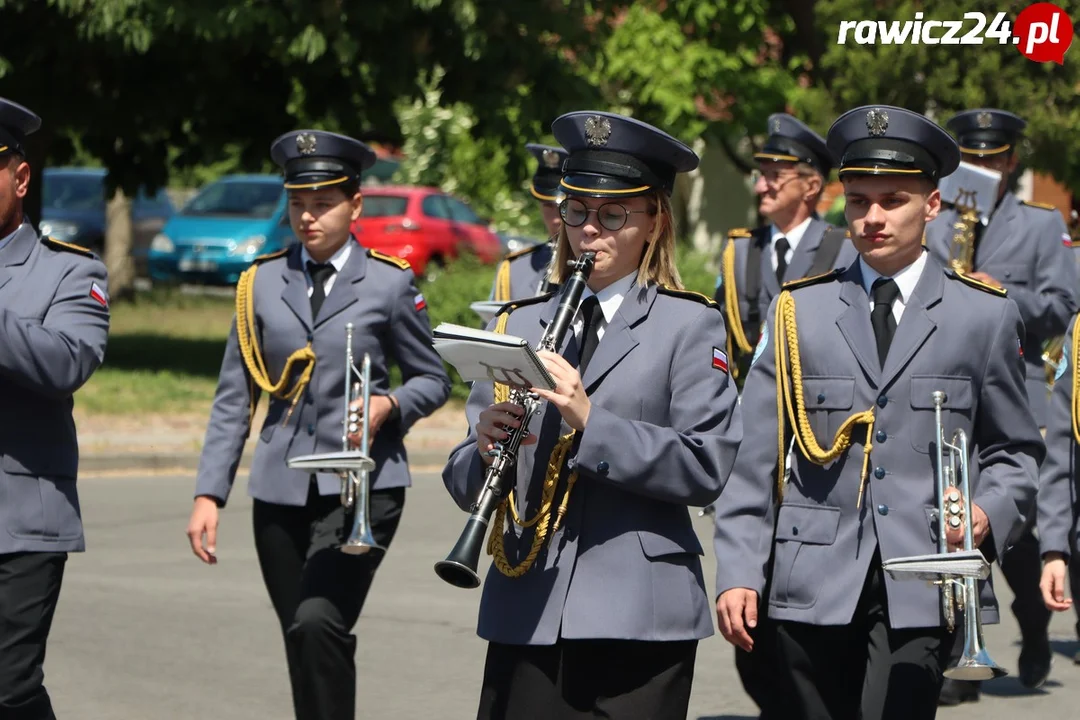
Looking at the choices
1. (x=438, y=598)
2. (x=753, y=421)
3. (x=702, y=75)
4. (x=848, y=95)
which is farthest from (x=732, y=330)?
(x=702, y=75)

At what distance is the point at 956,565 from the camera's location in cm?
434

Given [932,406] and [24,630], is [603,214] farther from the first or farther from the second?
[24,630]

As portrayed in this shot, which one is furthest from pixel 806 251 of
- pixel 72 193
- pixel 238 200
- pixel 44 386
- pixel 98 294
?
pixel 72 193

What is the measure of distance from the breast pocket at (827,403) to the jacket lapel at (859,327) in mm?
58

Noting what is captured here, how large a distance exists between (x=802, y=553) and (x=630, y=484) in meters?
0.76

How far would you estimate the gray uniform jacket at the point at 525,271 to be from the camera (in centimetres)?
866

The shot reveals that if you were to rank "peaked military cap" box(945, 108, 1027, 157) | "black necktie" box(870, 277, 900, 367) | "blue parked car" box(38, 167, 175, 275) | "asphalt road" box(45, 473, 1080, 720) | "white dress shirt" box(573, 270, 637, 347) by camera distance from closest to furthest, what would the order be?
"white dress shirt" box(573, 270, 637, 347)
"black necktie" box(870, 277, 900, 367)
"asphalt road" box(45, 473, 1080, 720)
"peaked military cap" box(945, 108, 1027, 157)
"blue parked car" box(38, 167, 175, 275)

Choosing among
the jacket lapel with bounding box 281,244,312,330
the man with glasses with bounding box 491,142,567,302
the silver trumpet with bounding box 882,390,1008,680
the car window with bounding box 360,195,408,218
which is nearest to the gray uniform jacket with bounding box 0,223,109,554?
the jacket lapel with bounding box 281,244,312,330

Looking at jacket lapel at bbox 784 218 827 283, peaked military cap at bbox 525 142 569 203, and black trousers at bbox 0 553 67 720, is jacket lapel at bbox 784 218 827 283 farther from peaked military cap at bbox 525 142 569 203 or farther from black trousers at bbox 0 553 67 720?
black trousers at bbox 0 553 67 720

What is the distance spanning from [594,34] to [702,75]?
5.03m

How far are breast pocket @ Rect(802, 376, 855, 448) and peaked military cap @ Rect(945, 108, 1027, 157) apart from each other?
12.5 ft

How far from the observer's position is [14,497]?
4938mm

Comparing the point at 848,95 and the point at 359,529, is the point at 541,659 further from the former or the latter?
the point at 848,95

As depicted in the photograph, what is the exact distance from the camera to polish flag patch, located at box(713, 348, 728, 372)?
4348mm
